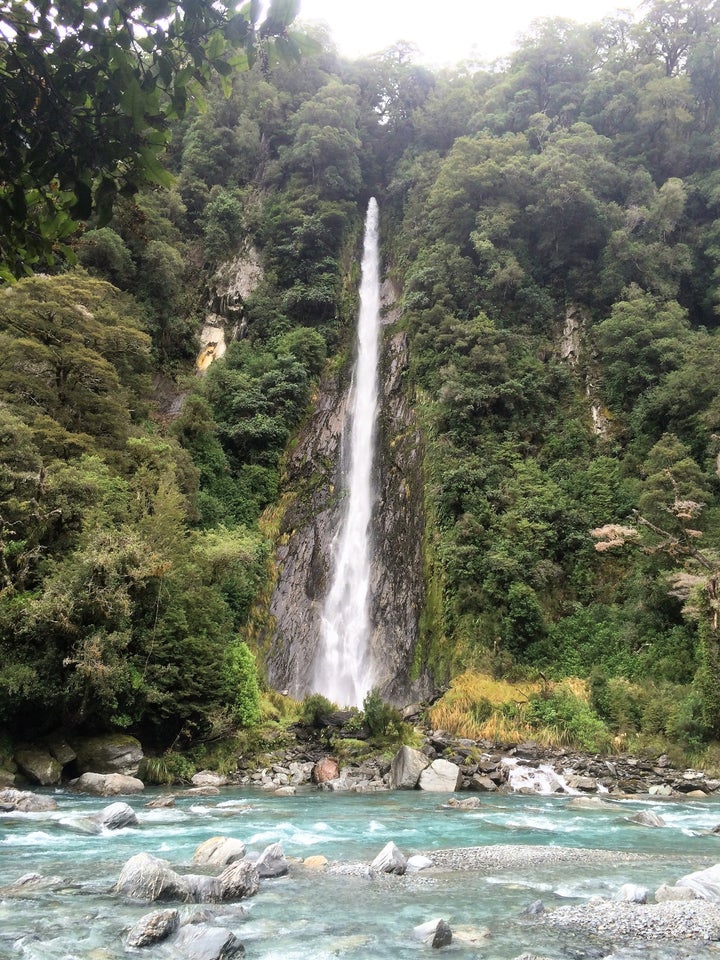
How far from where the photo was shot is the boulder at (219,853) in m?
6.01

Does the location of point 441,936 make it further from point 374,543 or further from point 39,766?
point 374,543

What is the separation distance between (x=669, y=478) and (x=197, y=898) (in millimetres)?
15046

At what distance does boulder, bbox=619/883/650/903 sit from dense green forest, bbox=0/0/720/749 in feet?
19.1

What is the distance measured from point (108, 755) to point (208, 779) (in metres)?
1.95

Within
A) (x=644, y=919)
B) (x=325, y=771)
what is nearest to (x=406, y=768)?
(x=325, y=771)

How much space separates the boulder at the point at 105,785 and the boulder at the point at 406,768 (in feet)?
15.3

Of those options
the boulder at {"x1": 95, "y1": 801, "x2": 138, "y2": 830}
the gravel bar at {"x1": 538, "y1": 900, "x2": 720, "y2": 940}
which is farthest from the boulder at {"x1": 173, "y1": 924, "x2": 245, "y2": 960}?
the boulder at {"x1": 95, "y1": 801, "x2": 138, "y2": 830}

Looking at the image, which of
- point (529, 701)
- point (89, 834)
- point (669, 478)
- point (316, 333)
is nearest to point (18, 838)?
point (89, 834)

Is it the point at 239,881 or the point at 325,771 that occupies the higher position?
the point at 239,881

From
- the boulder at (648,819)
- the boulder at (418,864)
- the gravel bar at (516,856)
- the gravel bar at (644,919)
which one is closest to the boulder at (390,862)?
the boulder at (418,864)

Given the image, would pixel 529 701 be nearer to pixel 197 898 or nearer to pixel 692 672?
pixel 692 672

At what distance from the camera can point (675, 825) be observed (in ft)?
28.0

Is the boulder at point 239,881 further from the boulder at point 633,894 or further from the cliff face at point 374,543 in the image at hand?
the cliff face at point 374,543

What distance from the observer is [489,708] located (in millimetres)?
15367
